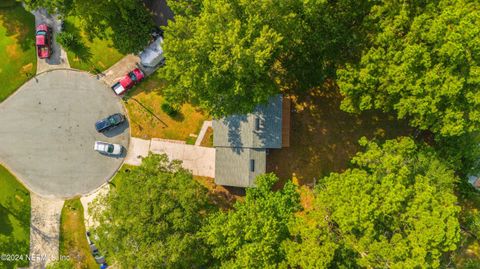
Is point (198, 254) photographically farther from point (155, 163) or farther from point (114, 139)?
point (114, 139)

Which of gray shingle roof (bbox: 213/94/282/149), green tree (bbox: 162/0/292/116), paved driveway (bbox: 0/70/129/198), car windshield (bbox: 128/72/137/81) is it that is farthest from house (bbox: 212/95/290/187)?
paved driveway (bbox: 0/70/129/198)

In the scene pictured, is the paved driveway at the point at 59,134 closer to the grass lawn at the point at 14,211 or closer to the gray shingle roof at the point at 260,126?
the grass lawn at the point at 14,211

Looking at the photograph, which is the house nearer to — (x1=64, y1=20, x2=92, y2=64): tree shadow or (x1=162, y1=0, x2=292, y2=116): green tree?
(x1=162, y1=0, x2=292, y2=116): green tree

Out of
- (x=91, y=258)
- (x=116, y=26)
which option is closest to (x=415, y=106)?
(x=116, y=26)

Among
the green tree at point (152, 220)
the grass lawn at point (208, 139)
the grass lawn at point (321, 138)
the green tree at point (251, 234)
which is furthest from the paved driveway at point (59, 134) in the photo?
the grass lawn at point (321, 138)

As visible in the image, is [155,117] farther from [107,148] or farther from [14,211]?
[14,211]

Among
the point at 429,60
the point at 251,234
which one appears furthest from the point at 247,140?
the point at 429,60
